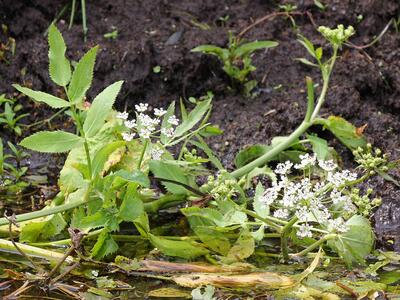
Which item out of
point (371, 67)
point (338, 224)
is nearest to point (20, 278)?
point (338, 224)

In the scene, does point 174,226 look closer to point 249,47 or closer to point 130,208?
point 130,208

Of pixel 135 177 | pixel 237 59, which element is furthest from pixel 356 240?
pixel 237 59

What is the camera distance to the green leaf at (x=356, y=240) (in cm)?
220

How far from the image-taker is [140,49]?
3486 mm

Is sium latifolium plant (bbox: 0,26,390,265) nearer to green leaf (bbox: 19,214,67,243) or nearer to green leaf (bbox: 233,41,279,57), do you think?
green leaf (bbox: 19,214,67,243)

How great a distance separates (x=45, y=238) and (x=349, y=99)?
1342mm

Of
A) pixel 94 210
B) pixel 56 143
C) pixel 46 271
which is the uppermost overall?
pixel 56 143

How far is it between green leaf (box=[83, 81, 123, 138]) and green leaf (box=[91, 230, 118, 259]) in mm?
310

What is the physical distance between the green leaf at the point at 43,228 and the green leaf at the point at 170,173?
0.32m

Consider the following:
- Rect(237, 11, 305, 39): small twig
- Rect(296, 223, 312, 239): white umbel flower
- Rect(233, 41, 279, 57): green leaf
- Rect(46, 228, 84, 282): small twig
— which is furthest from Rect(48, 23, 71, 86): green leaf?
Rect(237, 11, 305, 39): small twig

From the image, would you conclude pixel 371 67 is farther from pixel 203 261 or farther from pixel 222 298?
pixel 222 298

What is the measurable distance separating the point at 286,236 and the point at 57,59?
791 mm

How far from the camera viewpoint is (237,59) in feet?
11.3

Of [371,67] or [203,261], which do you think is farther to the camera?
[371,67]
